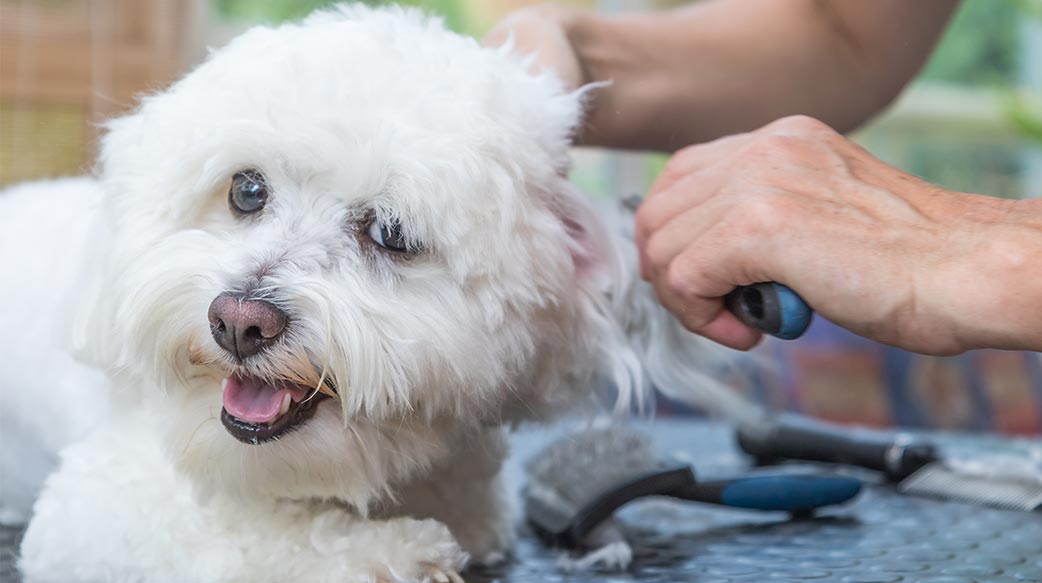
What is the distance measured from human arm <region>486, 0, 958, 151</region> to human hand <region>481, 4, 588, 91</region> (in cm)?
2

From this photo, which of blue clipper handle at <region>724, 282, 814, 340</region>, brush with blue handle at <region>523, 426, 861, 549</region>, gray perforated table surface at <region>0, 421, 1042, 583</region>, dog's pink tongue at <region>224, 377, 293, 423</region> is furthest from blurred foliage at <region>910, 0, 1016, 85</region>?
dog's pink tongue at <region>224, 377, 293, 423</region>

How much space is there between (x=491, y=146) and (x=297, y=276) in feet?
0.54

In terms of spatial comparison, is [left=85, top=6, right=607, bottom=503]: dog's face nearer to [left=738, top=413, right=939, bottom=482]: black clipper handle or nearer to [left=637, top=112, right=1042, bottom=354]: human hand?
[left=637, top=112, right=1042, bottom=354]: human hand

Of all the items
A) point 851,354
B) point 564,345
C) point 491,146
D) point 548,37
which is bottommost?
point 851,354

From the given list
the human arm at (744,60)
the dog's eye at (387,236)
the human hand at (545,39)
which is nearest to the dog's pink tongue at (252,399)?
the dog's eye at (387,236)

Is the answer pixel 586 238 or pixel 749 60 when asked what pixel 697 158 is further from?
pixel 749 60

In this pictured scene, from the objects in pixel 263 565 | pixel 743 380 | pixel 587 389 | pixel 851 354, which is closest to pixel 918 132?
pixel 851 354

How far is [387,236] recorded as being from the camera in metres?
0.81

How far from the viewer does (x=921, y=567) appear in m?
0.82

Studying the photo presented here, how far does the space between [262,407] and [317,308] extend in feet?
0.26

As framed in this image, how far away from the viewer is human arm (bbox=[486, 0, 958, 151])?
116cm

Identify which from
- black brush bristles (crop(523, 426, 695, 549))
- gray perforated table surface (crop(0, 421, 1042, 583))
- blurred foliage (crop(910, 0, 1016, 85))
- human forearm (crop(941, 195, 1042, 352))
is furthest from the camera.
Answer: blurred foliage (crop(910, 0, 1016, 85))

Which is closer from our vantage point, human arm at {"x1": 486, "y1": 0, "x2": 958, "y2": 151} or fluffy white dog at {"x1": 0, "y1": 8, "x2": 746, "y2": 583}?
fluffy white dog at {"x1": 0, "y1": 8, "x2": 746, "y2": 583}

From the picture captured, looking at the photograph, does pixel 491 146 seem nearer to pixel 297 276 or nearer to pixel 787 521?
pixel 297 276
